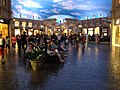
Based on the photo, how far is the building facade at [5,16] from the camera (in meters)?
27.7

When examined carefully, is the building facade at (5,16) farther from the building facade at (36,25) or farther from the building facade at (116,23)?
the building facade at (36,25)

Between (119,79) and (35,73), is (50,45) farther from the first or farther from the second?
(119,79)

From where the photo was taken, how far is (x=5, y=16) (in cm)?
2903

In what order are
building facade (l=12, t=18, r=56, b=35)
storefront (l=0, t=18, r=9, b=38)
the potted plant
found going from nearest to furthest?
1. the potted plant
2. storefront (l=0, t=18, r=9, b=38)
3. building facade (l=12, t=18, r=56, b=35)

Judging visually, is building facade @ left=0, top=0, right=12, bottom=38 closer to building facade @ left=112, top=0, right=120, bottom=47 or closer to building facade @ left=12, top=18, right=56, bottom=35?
building facade @ left=112, top=0, right=120, bottom=47

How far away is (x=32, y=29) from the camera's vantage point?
57656 mm

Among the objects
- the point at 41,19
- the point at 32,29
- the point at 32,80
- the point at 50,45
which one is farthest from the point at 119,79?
the point at 41,19

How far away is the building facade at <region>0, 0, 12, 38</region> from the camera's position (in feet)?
90.8

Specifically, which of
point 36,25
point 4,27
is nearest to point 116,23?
point 4,27

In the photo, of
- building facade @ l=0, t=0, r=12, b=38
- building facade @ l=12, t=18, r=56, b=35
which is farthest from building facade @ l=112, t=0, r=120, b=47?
building facade @ l=12, t=18, r=56, b=35

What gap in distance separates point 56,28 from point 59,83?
5416cm

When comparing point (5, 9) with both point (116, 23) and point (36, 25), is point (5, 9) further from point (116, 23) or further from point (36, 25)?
point (36, 25)

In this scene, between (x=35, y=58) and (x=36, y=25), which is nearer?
(x=35, y=58)

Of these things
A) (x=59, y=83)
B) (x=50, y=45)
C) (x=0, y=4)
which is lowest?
(x=59, y=83)
